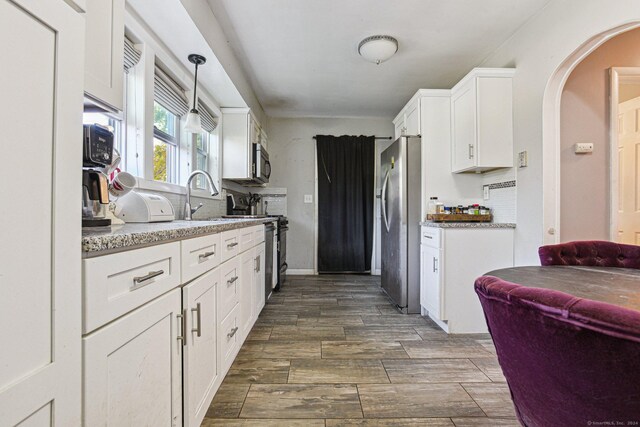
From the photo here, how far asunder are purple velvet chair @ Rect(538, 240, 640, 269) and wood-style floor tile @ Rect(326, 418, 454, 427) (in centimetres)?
89

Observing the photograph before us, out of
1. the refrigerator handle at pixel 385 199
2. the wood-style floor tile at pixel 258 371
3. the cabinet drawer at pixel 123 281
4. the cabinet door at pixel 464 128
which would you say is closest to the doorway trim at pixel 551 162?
the cabinet door at pixel 464 128

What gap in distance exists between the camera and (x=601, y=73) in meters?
2.01

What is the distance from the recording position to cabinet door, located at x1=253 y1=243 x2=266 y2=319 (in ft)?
7.57

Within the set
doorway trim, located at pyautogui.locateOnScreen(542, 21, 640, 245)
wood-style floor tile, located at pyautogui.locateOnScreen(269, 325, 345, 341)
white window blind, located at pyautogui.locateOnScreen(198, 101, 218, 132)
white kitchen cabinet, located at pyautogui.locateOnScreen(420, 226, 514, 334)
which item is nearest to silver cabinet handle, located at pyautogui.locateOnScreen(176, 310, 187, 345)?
wood-style floor tile, located at pyautogui.locateOnScreen(269, 325, 345, 341)

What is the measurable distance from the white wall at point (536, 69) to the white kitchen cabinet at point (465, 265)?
127mm

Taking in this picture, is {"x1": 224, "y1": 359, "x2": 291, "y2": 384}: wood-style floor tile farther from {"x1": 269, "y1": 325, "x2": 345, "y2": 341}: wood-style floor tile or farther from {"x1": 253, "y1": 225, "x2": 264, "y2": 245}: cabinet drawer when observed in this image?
{"x1": 253, "y1": 225, "x2": 264, "y2": 245}: cabinet drawer

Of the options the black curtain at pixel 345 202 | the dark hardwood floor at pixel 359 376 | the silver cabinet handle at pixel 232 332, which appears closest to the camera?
the dark hardwood floor at pixel 359 376

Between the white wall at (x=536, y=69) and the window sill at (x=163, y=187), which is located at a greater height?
the white wall at (x=536, y=69)

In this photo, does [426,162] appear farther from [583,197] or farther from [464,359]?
[464,359]

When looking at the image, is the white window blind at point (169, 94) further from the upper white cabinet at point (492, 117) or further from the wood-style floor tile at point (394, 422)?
the upper white cabinet at point (492, 117)

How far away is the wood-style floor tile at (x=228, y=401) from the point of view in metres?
1.35

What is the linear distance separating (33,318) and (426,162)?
2.81 m

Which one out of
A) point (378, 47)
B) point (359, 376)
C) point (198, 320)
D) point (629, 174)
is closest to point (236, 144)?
point (378, 47)

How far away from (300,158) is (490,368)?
364 cm
